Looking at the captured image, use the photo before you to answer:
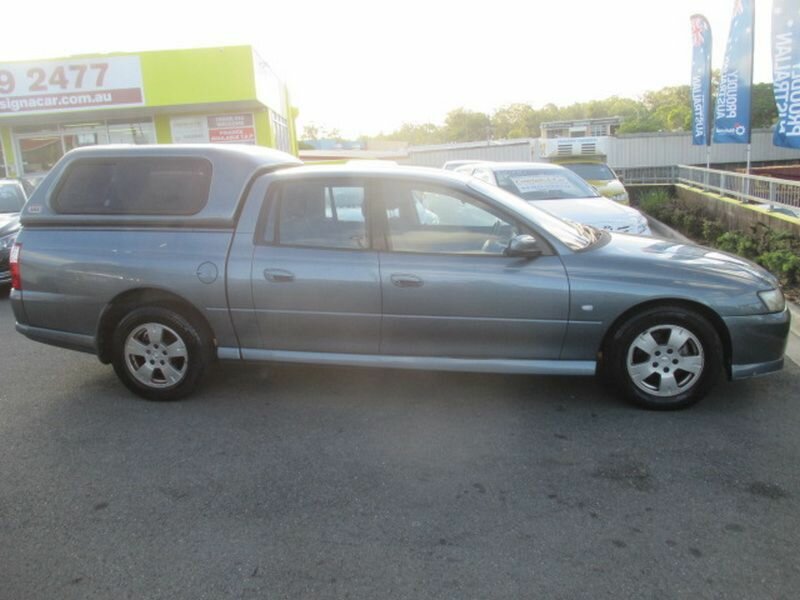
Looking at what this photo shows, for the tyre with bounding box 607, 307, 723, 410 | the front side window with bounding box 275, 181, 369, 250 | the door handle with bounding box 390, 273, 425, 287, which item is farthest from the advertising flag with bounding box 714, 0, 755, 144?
the door handle with bounding box 390, 273, 425, 287

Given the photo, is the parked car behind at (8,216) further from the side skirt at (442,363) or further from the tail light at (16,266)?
the side skirt at (442,363)

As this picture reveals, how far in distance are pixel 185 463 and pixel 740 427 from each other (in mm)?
3355

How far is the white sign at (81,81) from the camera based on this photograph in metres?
18.2

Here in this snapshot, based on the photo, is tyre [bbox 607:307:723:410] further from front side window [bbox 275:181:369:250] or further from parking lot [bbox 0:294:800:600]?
front side window [bbox 275:181:369:250]

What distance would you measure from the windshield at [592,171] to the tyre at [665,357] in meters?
9.24

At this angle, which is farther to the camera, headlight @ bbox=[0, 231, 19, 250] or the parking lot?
headlight @ bbox=[0, 231, 19, 250]

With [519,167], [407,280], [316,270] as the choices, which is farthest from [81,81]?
[407,280]

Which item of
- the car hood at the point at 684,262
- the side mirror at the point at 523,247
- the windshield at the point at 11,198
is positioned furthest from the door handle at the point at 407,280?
Answer: the windshield at the point at 11,198

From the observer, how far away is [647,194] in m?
16.4

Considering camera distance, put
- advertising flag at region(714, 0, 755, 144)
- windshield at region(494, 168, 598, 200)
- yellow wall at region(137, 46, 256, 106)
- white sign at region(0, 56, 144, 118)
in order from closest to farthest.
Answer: windshield at region(494, 168, 598, 200) < advertising flag at region(714, 0, 755, 144) < yellow wall at region(137, 46, 256, 106) < white sign at region(0, 56, 144, 118)

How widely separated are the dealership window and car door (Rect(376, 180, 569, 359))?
16.7 metres

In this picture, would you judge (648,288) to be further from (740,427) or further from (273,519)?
(273,519)

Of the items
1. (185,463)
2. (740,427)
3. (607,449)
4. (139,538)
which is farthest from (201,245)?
(740,427)

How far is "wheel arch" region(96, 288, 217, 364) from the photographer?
190 inches
